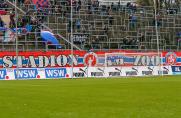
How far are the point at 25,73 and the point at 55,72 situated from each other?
9.64 ft

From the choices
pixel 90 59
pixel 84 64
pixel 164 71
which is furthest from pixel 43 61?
pixel 164 71

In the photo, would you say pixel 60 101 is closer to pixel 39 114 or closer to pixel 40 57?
pixel 39 114

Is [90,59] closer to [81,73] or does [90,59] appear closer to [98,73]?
[98,73]

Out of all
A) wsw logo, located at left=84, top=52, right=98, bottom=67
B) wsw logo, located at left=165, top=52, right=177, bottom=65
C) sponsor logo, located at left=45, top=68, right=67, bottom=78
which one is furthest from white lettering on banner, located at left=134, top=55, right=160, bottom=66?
sponsor logo, located at left=45, top=68, right=67, bottom=78

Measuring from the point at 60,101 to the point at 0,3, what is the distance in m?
34.8

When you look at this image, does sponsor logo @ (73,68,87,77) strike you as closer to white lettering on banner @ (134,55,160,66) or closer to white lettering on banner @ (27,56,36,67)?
white lettering on banner @ (27,56,36,67)

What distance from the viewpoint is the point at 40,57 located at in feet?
153

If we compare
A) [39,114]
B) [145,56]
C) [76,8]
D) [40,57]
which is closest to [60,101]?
[39,114]

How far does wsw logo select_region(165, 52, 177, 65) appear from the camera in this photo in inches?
2058

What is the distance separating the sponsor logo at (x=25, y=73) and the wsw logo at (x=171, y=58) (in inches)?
570

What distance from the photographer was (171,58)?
52.7 meters

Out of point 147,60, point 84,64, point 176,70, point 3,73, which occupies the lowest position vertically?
point 176,70

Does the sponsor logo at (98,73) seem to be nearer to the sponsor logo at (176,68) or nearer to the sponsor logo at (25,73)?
the sponsor logo at (25,73)

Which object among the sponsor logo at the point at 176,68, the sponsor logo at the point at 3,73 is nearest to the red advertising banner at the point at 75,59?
the sponsor logo at the point at 176,68
